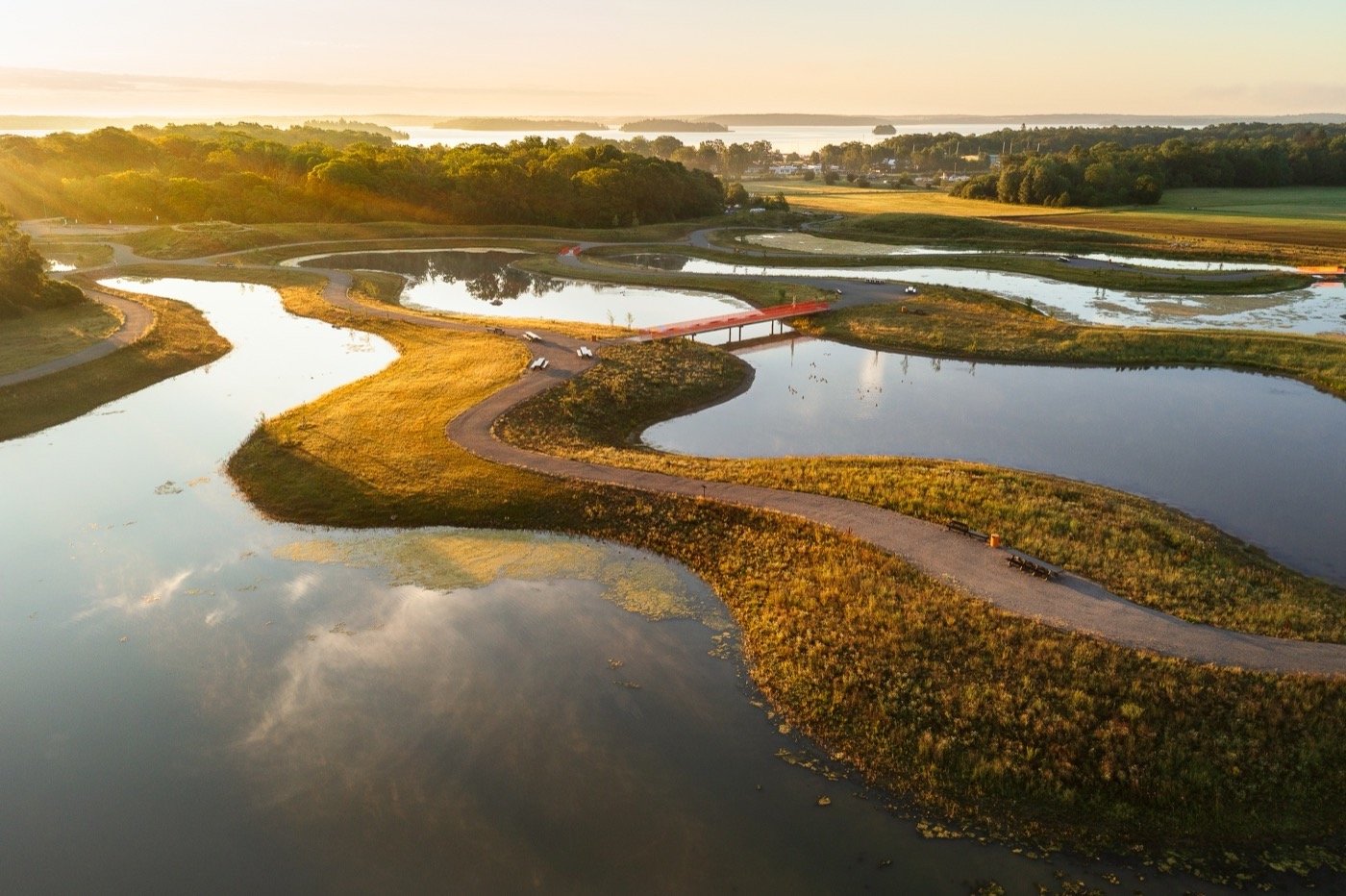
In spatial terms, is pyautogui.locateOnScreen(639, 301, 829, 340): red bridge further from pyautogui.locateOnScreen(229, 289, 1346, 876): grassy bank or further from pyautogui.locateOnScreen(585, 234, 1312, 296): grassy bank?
pyautogui.locateOnScreen(229, 289, 1346, 876): grassy bank

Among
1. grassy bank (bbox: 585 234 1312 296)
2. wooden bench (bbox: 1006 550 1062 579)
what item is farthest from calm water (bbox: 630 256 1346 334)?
wooden bench (bbox: 1006 550 1062 579)

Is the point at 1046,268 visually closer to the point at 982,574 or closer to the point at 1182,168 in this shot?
the point at 982,574

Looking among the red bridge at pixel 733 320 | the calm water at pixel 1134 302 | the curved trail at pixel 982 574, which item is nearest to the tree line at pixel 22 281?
the curved trail at pixel 982 574

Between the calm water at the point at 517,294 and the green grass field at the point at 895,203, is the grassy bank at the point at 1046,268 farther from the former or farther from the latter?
the green grass field at the point at 895,203

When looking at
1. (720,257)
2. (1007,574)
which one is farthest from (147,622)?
(720,257)

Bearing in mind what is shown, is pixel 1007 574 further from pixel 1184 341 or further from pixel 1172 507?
pixel 1184 341

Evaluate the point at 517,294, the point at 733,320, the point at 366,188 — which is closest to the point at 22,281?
the point at 517,294
